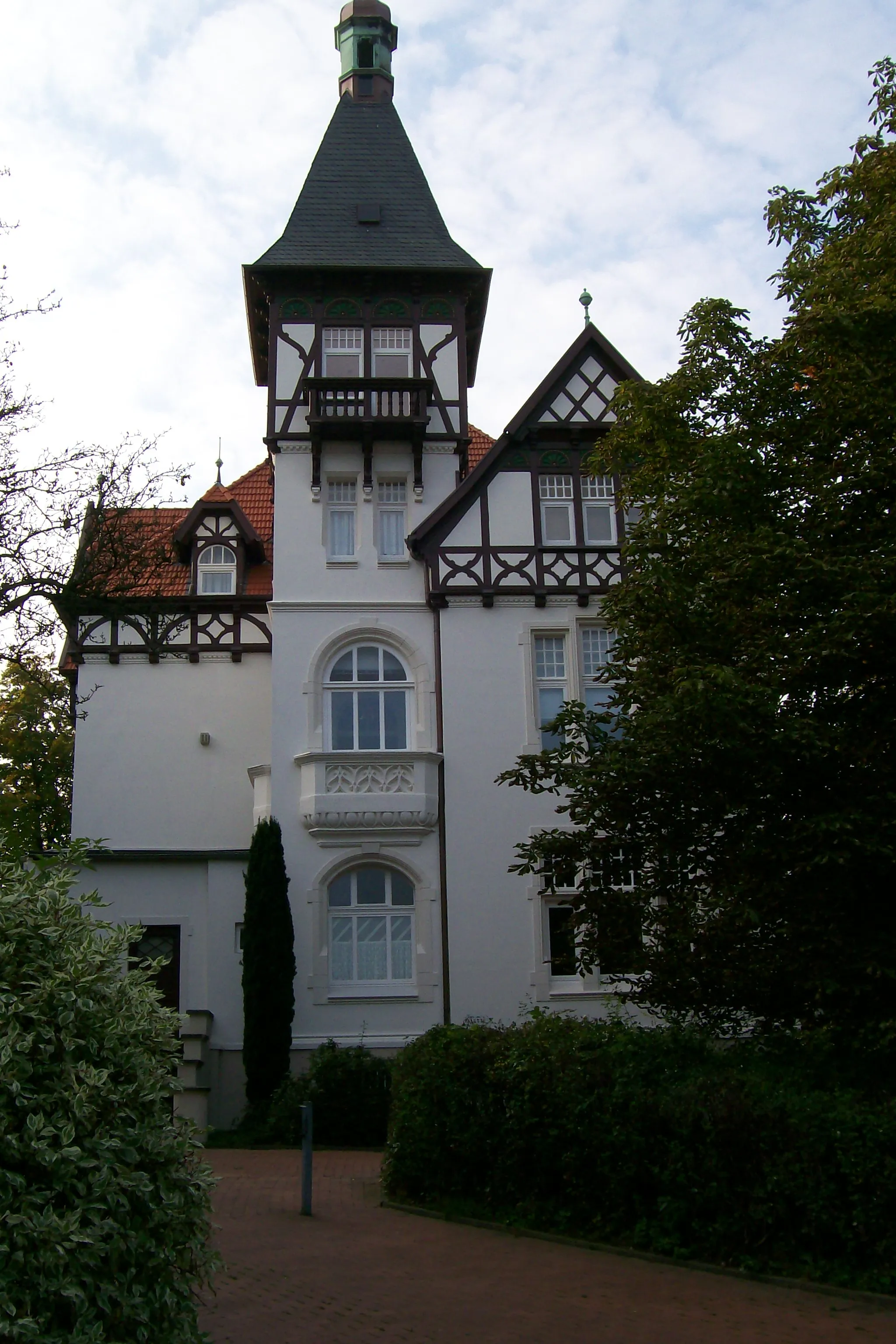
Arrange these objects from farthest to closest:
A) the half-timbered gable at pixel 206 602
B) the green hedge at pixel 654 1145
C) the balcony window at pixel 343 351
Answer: the half-timbered gable at pixel 206 602 < the balcony window at pixel 343 351 < the green hedge at pixel 654 1145

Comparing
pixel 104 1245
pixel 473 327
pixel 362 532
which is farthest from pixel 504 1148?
pixel 473 327

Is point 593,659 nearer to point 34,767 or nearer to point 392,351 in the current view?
point 392,351

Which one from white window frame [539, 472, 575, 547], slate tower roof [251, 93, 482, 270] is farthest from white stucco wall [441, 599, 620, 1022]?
slate tower roof [251, 93, 482, 270]

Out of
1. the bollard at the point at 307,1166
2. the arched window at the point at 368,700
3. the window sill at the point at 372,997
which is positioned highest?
the arched window at the point at 368,700

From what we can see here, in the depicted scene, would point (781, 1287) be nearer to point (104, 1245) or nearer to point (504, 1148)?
point (504, 1148)

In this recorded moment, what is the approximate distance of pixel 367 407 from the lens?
23406 mm

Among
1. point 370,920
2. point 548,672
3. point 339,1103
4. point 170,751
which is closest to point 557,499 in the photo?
point 548,672

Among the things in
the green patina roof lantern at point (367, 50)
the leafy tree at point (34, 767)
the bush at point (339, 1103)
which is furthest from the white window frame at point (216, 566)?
the green patina roof lantern at point (367, 50)

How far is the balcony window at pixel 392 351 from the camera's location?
959 inches

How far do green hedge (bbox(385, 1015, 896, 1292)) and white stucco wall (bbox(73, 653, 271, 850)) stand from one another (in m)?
→ 11.5

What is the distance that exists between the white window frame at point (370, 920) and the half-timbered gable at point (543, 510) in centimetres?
501

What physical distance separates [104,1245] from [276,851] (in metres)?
15.8

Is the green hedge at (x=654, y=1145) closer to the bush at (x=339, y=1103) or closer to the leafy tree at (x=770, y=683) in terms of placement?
the leafy tree at (x=770, y=683)

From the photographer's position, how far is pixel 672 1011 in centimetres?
1303
